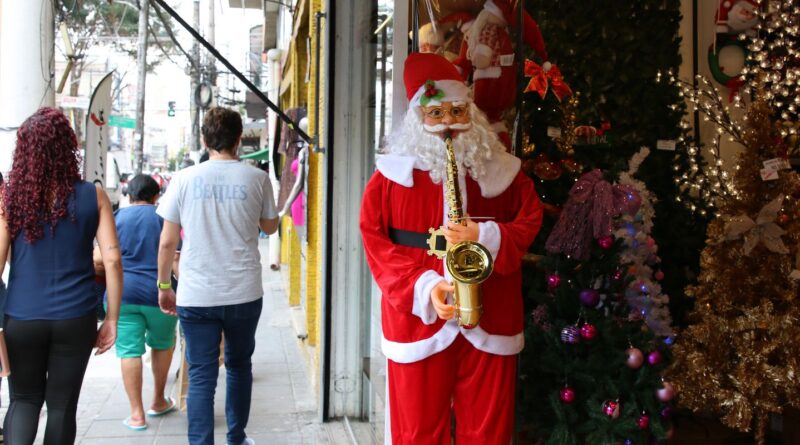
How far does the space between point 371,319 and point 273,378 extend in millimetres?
2011

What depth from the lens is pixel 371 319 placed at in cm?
487

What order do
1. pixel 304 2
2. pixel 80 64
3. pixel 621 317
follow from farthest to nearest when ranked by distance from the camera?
pixel 80 64 < pixel 304 2 < pixel 621 317

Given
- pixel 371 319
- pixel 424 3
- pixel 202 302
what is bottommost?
pixel 371 319

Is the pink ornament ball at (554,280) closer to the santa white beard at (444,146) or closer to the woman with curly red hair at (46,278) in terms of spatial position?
the santa white beard at (444,146)

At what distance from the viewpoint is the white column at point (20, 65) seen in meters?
5.22

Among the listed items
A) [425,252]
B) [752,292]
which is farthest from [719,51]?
[425,252]

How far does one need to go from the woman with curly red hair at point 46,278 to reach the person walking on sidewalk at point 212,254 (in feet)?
1.91

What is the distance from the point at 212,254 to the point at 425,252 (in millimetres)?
1520

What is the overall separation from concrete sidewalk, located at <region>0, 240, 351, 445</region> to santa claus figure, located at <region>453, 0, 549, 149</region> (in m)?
2.52

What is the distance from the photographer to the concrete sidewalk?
4.88 metres

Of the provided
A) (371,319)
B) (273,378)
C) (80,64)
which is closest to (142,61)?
(80,64)

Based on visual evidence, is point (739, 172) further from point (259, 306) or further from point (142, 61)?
point (142, 61)

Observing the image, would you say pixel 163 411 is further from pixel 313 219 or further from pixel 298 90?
pixel 298 90

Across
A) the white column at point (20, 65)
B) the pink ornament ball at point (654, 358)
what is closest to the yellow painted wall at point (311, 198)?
the white column at point (20, 65)
